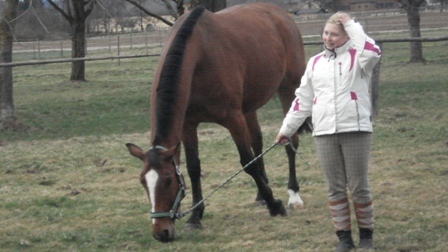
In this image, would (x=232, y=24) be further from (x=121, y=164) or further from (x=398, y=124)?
(x=398, y=124)

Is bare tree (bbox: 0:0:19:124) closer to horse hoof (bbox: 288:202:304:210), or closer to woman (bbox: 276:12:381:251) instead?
horse hoof (bbox: 288:202:304:210)

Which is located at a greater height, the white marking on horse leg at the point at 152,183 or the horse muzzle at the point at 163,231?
the white marking on horse leg at the point at 152,183

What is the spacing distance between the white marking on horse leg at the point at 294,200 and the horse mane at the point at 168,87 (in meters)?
1.90

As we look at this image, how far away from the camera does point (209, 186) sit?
7.52 meters

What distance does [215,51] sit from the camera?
5777 millimetres

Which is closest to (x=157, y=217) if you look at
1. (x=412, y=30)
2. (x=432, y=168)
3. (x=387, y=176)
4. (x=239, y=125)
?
(x=239, y=125)

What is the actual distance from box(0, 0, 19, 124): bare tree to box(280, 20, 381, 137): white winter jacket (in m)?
9.21

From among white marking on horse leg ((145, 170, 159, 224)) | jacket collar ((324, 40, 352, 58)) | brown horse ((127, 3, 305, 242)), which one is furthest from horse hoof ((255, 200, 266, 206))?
jacket collar ((324, 40, 352, 58))

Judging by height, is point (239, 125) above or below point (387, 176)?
above

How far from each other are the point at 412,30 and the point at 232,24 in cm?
1652

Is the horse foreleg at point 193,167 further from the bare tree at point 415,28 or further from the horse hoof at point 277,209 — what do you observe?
the bare tree at point 415,28

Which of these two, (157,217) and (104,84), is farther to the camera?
(104,84)

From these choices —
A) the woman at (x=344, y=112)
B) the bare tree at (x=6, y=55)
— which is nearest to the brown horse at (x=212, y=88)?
the woman at (x=344, y=112)

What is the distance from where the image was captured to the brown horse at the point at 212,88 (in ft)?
16.0
